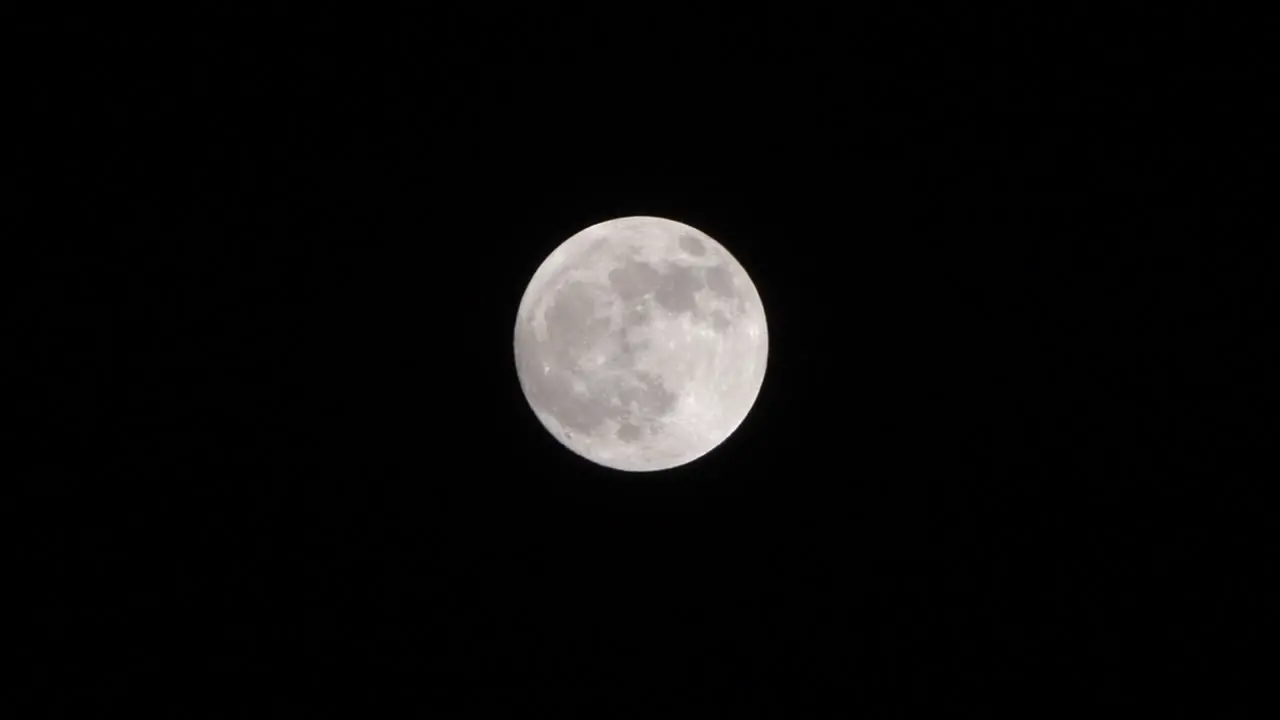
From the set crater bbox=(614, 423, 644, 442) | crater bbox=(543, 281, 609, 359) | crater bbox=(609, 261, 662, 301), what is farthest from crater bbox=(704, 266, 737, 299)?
crater bbox=(614, 423, 644, 442)

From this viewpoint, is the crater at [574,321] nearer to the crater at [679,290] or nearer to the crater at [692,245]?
the crater at [679,290]

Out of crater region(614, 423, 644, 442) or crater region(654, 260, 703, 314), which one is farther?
crater region(614, 423, 644, 442)

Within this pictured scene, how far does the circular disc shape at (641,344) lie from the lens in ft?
13.6

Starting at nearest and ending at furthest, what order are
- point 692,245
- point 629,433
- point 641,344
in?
point 641,344, point 629,433, point 692,245

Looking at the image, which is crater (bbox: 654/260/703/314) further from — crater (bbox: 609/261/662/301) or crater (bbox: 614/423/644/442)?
crater (bbox: 614/423/644/442)

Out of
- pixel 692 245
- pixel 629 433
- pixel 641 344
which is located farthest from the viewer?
pixel 692 245

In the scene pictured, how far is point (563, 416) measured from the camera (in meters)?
4.39

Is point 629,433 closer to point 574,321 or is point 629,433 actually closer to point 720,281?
point 574,321

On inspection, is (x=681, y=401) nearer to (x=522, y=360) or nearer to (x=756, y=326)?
(x=756, y=326)

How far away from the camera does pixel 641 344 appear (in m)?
4.12

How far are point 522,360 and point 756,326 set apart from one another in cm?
123

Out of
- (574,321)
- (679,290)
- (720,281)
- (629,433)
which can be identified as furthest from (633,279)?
(629,433)

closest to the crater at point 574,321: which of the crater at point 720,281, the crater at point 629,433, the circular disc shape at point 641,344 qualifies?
the circular disc shape at point 641,344

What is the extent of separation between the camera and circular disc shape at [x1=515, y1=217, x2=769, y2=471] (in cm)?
415
